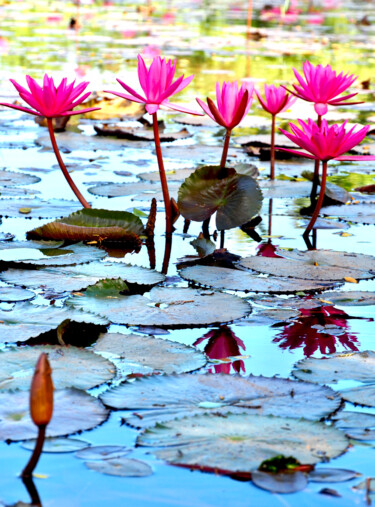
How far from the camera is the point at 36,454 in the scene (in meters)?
1.28

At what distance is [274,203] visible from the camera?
3.57m

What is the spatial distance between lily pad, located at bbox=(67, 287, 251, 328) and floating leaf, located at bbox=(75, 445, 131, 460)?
0.64 m

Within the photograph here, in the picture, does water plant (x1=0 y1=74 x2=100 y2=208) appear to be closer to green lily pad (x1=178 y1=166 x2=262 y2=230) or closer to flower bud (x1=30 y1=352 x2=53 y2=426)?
green lily pad (x1=178 y1=166 x2=262 y2=230)

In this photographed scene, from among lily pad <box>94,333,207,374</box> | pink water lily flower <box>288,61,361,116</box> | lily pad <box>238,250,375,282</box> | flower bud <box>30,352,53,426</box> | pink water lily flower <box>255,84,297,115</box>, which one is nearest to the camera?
flower bud <box>30,352,53,426</box>

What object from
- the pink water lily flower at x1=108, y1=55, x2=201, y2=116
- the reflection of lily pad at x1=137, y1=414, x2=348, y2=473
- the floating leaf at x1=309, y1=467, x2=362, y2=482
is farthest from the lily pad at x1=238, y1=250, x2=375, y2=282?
the floating leaf at x1=309, y1=467, x2=362, y2=482

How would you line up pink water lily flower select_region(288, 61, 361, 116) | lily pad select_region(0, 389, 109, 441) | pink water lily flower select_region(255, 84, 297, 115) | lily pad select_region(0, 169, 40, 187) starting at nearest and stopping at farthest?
lily pad select_region(0, 389, 109, 441)
pink water lily flower select_region(288, 61, 361, 116)
pink water lily flower select_region(255, 84, 297, 115)
lily pad select_region(0, 169, 40, 187)

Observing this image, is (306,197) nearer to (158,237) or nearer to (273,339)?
(158,237)

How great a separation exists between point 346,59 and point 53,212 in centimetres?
641

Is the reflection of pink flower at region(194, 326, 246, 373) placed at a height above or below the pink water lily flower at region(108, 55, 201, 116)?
below

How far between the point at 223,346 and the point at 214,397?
0.32 m

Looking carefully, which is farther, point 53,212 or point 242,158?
point 242,158

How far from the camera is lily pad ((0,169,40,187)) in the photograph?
359cm

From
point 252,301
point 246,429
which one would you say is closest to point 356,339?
point 252,301

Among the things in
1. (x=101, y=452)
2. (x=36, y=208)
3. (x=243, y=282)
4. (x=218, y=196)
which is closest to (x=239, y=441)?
(x=101, y=452)
